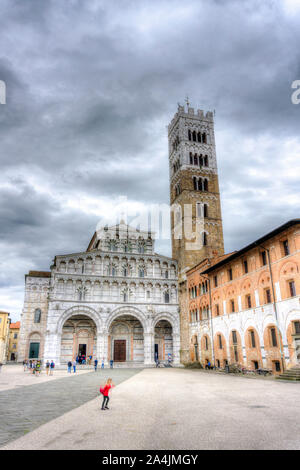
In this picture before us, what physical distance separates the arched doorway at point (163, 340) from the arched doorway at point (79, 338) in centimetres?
856

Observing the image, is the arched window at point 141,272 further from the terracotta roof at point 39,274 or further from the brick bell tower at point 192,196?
the terracotta roof at point 39,274

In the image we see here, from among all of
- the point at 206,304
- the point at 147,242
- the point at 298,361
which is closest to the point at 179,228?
the point at 147,242

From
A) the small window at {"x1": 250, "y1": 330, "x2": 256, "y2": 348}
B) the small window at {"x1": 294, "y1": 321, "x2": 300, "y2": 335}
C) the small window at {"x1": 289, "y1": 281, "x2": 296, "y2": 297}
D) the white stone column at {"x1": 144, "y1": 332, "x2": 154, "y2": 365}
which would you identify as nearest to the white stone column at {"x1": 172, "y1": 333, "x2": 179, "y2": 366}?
the white stone column at {"x1": 144, "y1": 332, "x2": 154, "y2": 365}

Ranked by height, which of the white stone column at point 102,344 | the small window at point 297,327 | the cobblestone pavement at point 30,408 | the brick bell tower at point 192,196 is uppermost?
the brick bell tower at point 192,196

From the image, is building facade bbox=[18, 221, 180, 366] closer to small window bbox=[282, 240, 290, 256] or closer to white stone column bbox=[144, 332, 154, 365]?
white stone column bbox=[144, 332, 154, 365]

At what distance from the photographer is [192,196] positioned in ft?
163

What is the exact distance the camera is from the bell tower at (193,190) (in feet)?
155

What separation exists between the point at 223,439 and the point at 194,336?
33959 millimetres

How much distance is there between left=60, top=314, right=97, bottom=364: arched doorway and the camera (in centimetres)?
4112

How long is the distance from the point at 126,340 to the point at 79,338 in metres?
6.38

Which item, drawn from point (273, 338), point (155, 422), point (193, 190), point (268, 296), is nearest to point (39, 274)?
point (193, 190)

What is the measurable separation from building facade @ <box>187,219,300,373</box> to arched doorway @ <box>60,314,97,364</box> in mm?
14307

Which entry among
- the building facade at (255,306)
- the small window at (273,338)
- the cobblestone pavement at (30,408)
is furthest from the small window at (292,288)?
the cobblestone pavement at (30,408)
